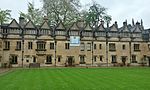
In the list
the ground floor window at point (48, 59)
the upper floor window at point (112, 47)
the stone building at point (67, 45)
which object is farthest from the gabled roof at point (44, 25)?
the upper floor window at point (112, 47)

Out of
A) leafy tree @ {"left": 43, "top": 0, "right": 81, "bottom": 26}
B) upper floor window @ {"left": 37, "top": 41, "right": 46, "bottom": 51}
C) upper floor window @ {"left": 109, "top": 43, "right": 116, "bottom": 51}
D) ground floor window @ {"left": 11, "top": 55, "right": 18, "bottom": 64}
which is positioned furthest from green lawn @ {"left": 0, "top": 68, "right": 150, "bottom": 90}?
leafy tree @ {"left": 43, "top": 0, "right": 81, "bottom": 26}

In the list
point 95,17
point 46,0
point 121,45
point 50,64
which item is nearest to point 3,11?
point 46,0

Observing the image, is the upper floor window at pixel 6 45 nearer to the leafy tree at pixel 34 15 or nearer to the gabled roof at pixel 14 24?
the gabled roof at pixel 14 24

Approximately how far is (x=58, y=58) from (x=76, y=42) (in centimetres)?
521

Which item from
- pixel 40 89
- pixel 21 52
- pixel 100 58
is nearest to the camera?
pixel 40 89

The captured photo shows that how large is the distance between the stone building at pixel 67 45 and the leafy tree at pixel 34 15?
35.5 feet

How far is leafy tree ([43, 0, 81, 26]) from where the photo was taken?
2405 inches

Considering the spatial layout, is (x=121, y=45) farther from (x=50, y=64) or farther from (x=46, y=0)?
(x=46, y=0)

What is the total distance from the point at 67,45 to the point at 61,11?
13.2m

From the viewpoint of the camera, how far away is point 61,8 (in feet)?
201

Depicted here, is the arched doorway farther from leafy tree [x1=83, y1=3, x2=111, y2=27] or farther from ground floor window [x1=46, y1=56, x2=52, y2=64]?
leafy tree [x1=83, y1=3, x2=111, y2=27]

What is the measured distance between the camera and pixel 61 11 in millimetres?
61406

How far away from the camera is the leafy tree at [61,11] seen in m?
61.1

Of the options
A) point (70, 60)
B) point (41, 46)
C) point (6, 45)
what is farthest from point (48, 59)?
point (6, 45)
